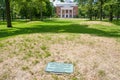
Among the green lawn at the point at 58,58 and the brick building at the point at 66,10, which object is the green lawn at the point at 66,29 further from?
the brick building at the point at 66,10

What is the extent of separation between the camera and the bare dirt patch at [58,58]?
290 inches

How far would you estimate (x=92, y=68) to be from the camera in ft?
25.5

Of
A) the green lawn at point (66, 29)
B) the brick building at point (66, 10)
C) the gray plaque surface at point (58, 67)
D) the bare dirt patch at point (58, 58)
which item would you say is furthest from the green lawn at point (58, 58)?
the brick building at point (66, 10)

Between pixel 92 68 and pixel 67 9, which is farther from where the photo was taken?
pixel 67 9

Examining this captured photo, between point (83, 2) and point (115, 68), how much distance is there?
162ft

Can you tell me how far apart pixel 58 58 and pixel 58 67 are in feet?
2.65

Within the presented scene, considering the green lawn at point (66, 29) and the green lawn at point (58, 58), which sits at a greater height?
the green lawn at point (66, 29)

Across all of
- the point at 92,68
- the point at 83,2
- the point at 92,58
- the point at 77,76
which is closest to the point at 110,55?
the point at 92,58

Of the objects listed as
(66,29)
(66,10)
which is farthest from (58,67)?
(66,10)

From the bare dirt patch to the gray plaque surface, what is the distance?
0.18 metres

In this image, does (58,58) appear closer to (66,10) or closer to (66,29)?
(66,29)

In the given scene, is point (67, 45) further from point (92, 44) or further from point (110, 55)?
point (110, 55)

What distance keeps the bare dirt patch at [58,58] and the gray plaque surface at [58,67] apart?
182mm

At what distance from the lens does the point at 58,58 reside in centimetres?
862
